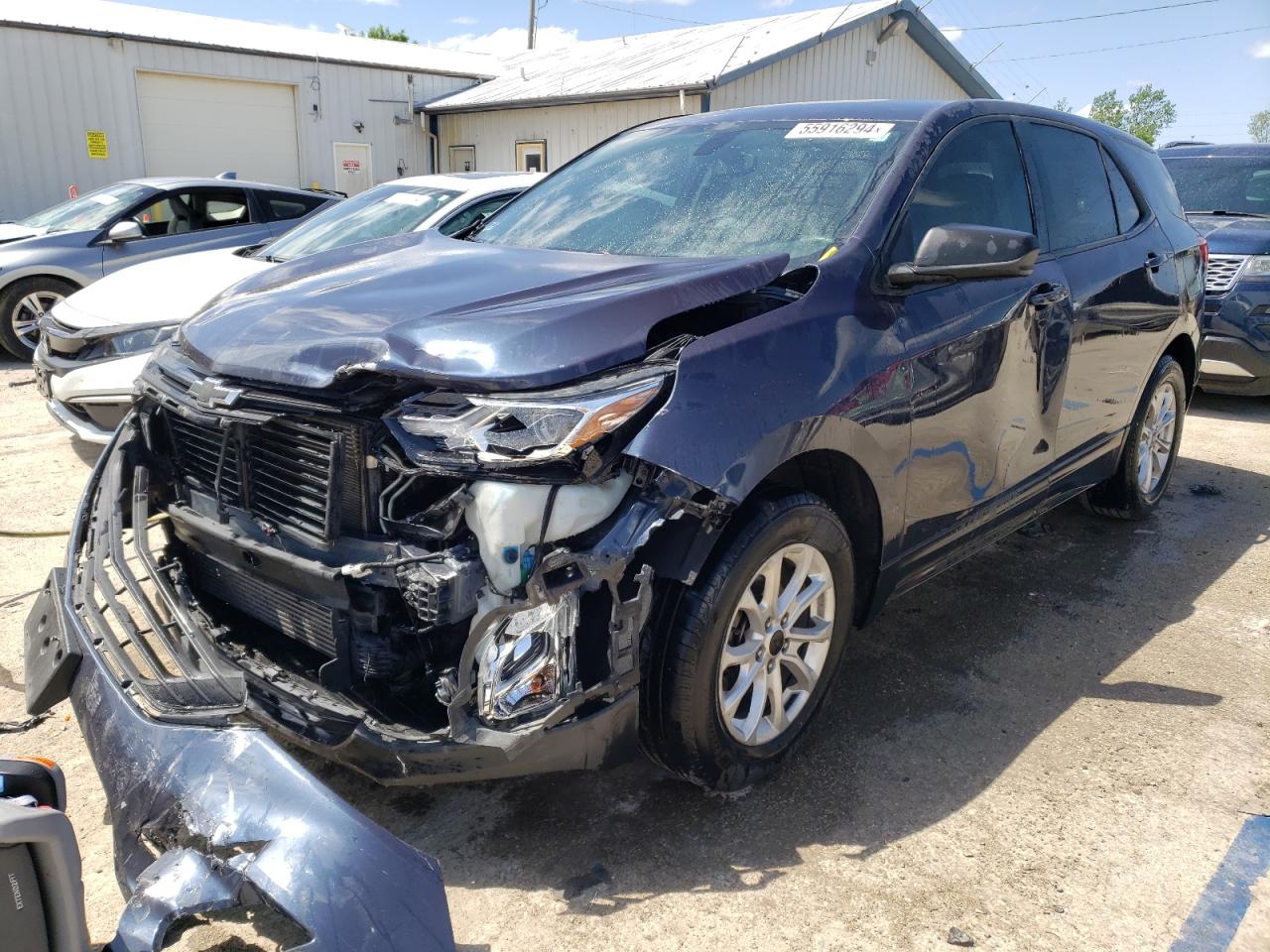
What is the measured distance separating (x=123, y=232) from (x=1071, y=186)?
777 cm

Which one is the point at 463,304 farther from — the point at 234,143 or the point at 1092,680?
the point at 234,143

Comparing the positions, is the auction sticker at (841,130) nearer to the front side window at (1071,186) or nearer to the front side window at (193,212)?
the front side window at (1071,186)

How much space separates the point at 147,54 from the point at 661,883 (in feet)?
58.6

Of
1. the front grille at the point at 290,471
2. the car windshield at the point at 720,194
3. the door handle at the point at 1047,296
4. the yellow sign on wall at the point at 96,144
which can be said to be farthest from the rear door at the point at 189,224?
the yellow sign on wall at the point at 96,144

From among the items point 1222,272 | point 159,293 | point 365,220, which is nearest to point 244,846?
point 159,293

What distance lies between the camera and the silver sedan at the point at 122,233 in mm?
8469

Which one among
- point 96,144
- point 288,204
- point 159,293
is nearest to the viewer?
point 159,293

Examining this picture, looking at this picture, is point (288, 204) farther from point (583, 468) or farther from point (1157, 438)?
point (583, 468)

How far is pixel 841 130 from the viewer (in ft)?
11.0

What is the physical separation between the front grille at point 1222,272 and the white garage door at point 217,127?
1579 centimetres

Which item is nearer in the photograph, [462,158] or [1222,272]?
[1222,272]

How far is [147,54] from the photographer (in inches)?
634

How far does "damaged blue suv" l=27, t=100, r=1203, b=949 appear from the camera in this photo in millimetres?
2141

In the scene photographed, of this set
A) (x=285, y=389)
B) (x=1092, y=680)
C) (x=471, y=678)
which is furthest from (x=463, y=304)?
(x=1092, y=680)
